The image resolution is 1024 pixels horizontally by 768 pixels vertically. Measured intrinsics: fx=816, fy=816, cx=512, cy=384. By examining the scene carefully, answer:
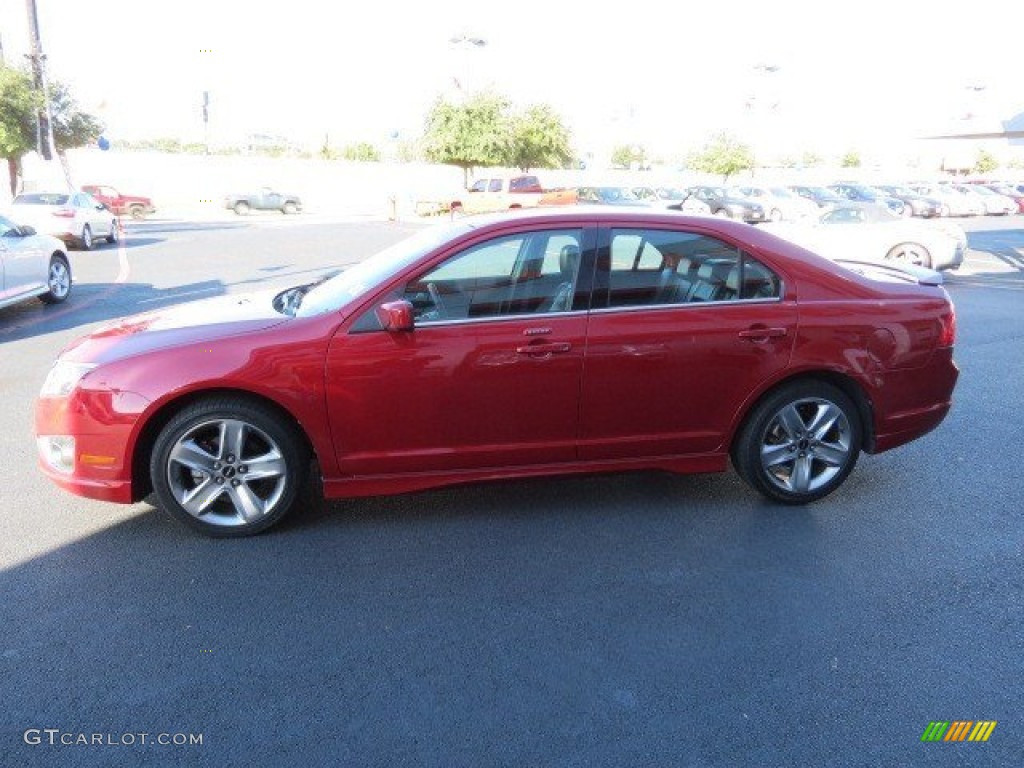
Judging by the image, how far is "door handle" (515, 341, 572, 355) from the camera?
159 inches

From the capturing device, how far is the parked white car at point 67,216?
65.4 feet

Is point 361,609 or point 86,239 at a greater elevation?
point 86,239

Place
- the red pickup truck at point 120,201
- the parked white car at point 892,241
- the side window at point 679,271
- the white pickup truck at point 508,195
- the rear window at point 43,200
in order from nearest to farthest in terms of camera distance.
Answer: the side window at point 679,271
the parked white car at point 892,241
the rear window at point 43,200
the white pickup truck at point 508,195
the red pickup truck at point 120,201

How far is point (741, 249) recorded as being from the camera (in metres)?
→ 4.37

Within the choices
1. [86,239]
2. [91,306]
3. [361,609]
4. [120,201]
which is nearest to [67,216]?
[86,239]

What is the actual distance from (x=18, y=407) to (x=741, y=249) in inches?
220

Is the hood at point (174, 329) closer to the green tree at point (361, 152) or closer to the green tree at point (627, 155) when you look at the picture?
the green tree at point (361, 152)

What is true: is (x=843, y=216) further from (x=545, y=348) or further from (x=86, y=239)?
(x=86, y=239)

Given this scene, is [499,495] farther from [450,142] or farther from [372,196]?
[372,196]

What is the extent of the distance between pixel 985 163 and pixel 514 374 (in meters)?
81.9

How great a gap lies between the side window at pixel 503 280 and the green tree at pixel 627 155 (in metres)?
89.2

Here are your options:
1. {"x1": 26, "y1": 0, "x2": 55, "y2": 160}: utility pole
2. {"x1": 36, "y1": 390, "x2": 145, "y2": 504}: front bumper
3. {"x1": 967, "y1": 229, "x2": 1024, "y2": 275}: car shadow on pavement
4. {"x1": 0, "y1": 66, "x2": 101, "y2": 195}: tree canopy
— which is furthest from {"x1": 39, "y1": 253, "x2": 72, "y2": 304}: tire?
{"x1": 0, "y1": 66, "x2": 101, "y2": 195}: tree canopy

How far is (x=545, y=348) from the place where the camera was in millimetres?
4047

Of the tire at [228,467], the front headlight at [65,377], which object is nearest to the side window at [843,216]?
the tire at [228,467]
